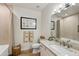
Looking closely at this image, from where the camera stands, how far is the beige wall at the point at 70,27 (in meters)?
1.71

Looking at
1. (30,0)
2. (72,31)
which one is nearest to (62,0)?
(30,0)

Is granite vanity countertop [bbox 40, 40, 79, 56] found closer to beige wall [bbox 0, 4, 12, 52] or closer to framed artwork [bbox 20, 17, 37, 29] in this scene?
framed artwork [bbox 20, 17, 37, 29]

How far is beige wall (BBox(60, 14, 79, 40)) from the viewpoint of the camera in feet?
5.63

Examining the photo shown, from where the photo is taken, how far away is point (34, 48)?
6.00 ft

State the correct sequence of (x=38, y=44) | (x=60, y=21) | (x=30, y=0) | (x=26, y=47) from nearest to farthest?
1. (x=30, y=0)
2. (x=26, y=47)
3. (x=38, y=44)
4. (x=60, y=21)

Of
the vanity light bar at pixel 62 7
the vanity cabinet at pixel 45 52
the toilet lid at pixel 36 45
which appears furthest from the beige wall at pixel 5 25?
the vanity light bar at pixel 62 7

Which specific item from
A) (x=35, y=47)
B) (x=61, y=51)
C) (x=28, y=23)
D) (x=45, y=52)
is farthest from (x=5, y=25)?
(x=61, y=51)

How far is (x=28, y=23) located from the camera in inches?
68.7

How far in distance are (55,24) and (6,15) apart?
1064mm

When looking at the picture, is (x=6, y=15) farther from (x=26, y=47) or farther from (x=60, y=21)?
(x=60, y=21)

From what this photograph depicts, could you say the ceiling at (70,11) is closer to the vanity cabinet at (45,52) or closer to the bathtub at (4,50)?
the vanity cabinet at (45,52)

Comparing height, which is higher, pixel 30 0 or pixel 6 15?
pixel 30 0

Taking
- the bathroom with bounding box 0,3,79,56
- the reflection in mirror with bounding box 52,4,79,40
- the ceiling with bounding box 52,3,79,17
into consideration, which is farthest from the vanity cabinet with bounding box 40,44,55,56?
the ceiling with bounding box 52,3,79,17

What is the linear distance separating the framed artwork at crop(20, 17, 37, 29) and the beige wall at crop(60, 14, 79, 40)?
1.97ft
